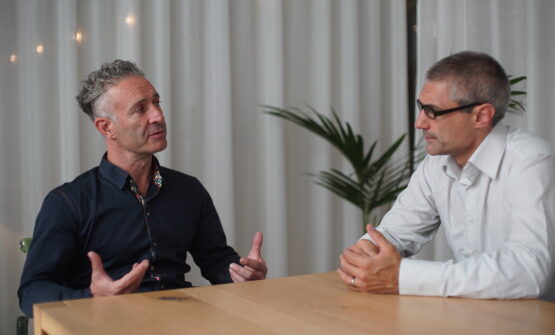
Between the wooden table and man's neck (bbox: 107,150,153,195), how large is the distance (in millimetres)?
774

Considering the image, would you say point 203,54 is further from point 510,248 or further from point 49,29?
point 510,248

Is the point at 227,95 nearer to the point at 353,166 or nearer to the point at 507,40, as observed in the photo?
the point at 353,166

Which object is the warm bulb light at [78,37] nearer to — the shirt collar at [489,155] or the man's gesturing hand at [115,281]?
the man's gesturing hand at [115,281]

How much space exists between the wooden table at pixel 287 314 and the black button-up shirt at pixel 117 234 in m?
0.50

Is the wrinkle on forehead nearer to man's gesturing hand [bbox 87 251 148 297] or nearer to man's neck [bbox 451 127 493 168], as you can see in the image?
man's gesturing hand [bbox 87 251 148 297]

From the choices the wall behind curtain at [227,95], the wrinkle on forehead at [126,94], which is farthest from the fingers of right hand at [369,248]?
the wall behind curtain at [227,95]

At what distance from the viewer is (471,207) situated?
203 cm

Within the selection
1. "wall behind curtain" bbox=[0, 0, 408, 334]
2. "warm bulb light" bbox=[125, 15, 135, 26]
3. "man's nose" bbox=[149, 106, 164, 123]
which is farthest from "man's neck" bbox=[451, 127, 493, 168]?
"warm bulb light" bbox=[125, 15, 135, 26]

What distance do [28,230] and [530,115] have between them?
2.69m

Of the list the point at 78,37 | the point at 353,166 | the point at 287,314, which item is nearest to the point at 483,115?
the point at 287,314

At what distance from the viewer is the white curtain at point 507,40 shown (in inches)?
128

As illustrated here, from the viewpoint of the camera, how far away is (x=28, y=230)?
3.34 m

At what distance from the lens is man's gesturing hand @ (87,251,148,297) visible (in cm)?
173

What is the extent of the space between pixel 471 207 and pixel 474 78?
42 centimetres
